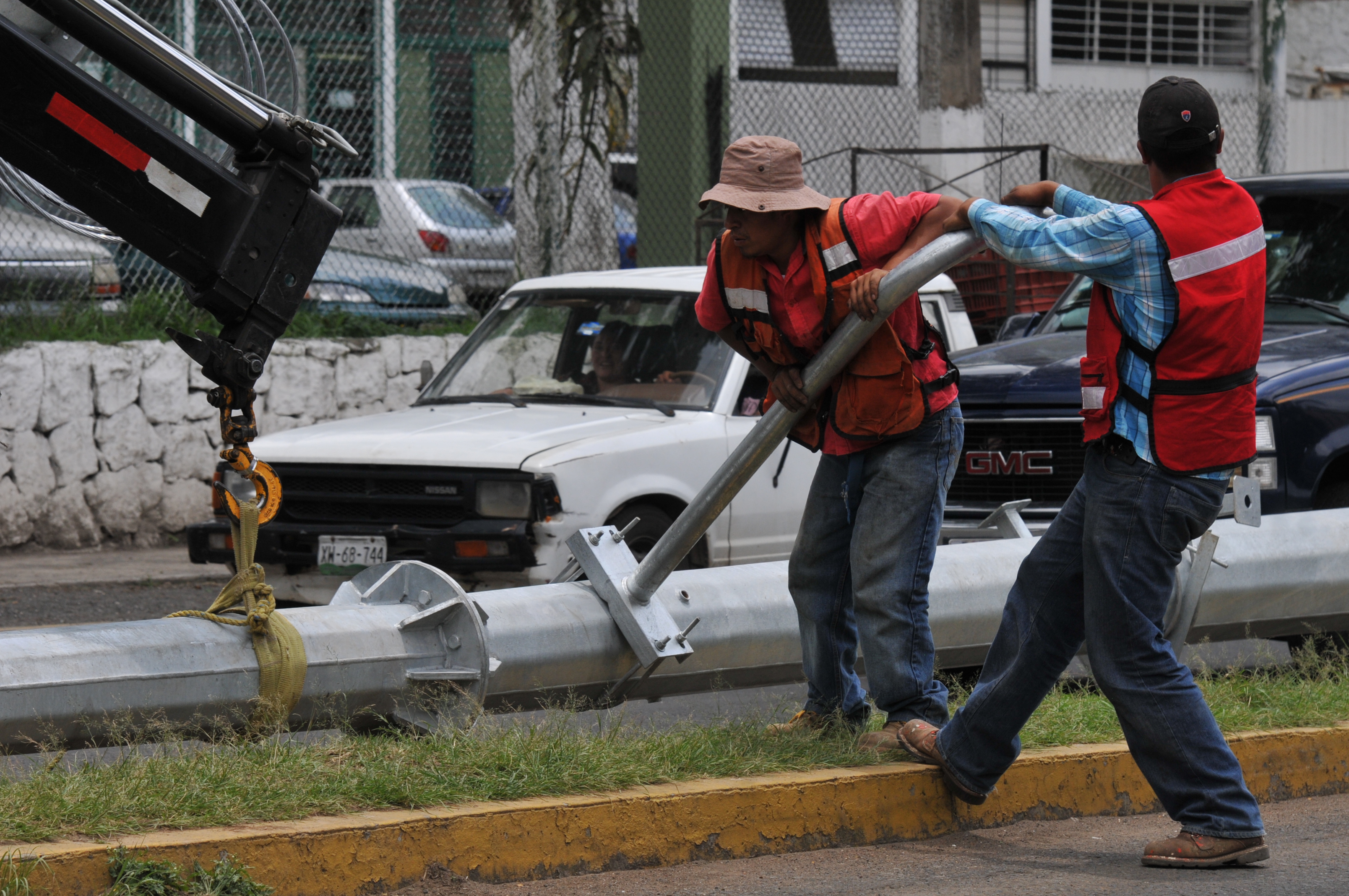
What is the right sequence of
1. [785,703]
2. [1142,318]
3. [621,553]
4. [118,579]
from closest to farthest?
[1142,318] < [621,553] < [785,703] < [118,579]

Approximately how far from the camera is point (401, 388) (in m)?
12.3

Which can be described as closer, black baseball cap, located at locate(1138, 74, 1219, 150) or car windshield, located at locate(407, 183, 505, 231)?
black baseball cap, located at locate(1138, 74, 1219, 150)

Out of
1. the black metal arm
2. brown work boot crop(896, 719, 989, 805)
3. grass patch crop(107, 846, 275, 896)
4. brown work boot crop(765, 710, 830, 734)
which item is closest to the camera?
grass patch crop(107, 846, 275, 896)

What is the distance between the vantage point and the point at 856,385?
4.73 metres

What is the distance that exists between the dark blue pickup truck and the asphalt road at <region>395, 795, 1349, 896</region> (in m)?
2.11

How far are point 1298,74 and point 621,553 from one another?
869 inches

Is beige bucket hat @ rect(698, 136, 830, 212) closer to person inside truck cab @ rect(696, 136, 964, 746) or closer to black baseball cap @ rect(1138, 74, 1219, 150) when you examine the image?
person inside truck cab @ rect(696, 136, 964, 746)

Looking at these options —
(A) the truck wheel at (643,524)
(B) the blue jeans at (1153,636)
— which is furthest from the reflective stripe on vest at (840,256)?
(A) the truck wheel at (643,524)

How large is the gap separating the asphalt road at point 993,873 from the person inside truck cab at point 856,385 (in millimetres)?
444

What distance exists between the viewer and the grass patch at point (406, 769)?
3936 millimetres

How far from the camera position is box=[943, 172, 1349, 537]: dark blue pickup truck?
6.83 meters

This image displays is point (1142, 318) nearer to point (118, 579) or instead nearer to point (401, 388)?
point (118, 579)

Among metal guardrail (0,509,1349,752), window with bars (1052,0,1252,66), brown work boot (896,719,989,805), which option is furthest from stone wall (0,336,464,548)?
window with bars (1052,0,1252,66)

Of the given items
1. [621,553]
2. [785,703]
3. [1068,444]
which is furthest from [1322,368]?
[621,553]
